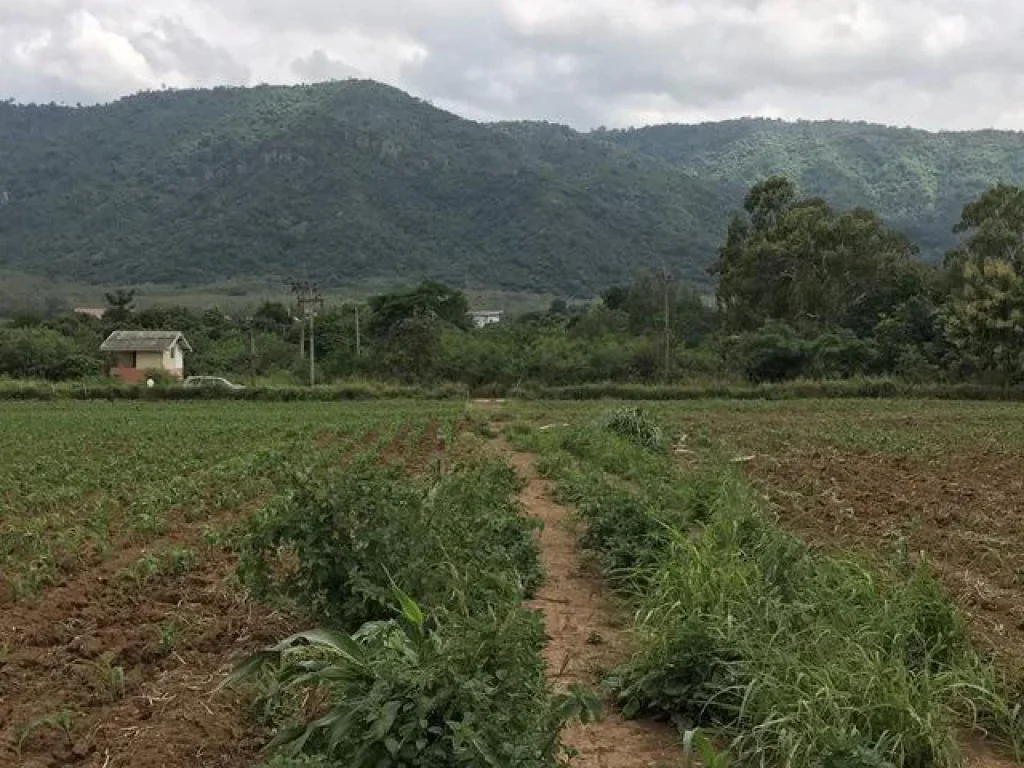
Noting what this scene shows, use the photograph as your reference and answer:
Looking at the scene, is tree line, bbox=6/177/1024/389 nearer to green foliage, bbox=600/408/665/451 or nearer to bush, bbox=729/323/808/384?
bush, bbox=729/323/808/384

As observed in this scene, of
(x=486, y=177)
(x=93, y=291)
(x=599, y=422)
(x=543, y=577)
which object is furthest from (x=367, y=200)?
(x=543, y=577)

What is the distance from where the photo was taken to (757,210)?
193ft

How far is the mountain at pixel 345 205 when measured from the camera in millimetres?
110312

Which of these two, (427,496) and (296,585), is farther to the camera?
(427,496)

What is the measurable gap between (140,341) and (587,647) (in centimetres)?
5678

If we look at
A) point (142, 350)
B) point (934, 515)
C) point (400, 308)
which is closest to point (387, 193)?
point (400, 308)

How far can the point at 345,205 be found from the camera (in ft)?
378

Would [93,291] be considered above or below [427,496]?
above

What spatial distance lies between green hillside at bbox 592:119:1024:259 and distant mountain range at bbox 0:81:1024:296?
421mm

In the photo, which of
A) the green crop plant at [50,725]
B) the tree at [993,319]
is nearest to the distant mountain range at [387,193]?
the tree at [993,319]

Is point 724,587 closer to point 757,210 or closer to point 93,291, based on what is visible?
point 757,210

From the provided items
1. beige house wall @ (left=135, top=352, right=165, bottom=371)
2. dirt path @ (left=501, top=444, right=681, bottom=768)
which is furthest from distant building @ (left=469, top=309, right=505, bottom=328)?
dirt path @ (left=501, top=444, right=681, bottom=768)

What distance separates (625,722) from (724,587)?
1.32 m

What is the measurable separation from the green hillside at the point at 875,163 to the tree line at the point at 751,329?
177 ft
